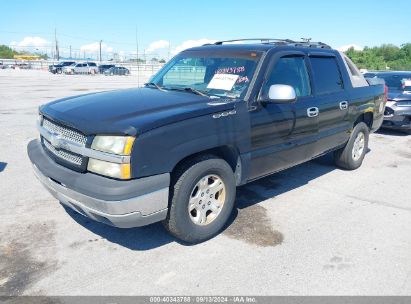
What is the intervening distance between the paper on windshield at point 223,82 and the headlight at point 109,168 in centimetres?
156

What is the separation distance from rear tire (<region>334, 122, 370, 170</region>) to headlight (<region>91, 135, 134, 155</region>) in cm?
413

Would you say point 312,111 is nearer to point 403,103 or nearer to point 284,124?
point 284,124

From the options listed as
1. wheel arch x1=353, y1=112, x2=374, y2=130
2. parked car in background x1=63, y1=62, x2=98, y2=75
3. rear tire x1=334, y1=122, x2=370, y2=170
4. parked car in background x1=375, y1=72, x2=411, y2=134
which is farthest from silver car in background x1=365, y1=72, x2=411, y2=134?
parked car in background x1=63, y1=62, x2=98, y2=75

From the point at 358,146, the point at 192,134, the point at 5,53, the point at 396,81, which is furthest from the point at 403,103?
the point at 5,53

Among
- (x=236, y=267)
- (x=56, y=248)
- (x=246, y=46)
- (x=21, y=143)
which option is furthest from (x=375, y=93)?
(x=21, y=143)

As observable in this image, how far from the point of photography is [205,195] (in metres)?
3.57

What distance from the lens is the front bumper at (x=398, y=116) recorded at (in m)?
8.84

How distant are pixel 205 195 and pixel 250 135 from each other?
778 millimetres

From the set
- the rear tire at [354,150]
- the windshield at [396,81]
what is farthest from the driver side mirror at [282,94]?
the windshield at [396,81]

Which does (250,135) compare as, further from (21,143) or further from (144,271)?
(21,143)

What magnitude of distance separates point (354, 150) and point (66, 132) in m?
4.62

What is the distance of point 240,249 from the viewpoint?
3539 mm

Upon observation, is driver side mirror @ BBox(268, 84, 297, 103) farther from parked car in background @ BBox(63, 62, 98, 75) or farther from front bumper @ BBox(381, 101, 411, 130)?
parked car in background @ BBox(63, 62, 98, 75)

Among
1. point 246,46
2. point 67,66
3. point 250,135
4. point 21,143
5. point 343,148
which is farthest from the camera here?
point 67,66
